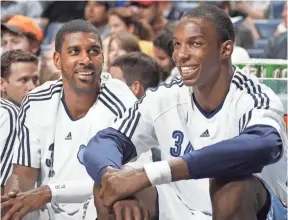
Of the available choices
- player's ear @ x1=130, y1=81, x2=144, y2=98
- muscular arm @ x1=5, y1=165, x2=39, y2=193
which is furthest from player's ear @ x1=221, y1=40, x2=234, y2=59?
player's ear @ x1=130, y1=81, x2=144, y2=98

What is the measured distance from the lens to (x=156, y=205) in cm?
410

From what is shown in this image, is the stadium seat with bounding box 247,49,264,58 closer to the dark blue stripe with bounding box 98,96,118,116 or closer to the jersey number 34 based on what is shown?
the dark blue stripe with bounding box 98,96,118,116

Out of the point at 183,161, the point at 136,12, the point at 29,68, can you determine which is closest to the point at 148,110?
the point at 183,161

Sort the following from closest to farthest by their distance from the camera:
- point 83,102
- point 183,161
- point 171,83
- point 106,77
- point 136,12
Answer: point 183,161
point 171,83
point 83,102
point 106,77
point 136,12

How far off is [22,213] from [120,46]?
3.32 metres

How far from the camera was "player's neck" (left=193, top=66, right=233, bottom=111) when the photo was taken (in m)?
4.16

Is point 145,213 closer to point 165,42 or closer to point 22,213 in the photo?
point 22,213

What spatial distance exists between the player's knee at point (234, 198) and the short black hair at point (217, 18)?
762mm

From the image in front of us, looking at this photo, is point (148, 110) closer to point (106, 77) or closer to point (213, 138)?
point (213, 138)

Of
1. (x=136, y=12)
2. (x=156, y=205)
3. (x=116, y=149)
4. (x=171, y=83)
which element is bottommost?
(x=156, y=205)

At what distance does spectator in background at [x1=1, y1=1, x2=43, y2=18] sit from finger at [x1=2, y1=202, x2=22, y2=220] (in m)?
5.12

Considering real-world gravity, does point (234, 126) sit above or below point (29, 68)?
below

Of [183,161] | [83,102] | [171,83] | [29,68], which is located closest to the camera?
[183,161]

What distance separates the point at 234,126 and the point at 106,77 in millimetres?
1557
